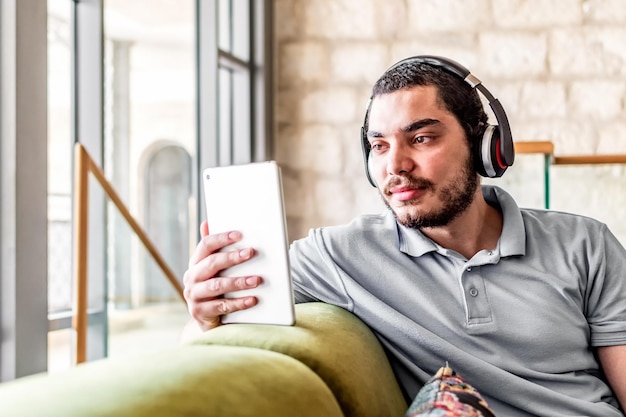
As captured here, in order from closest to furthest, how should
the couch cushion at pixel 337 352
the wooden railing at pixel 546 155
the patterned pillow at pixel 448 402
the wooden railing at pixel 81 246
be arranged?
the patterned pillow at pixel 448 402
the couch cushion at pixel 337 352
the wooden railing at pixel 81 246
the wooden railing at pixel 546 155

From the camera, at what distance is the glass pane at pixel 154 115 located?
3975mm

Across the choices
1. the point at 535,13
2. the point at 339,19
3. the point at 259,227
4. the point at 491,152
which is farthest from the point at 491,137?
the point at 339,19

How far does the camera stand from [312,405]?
0.96m

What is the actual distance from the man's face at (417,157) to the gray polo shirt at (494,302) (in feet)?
0.22

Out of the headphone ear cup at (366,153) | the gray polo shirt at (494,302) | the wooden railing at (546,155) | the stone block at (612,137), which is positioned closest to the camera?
the gray polo shirt at (494,302)

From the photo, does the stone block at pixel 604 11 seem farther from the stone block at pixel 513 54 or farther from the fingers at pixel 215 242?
the fingers at pixel 215 242

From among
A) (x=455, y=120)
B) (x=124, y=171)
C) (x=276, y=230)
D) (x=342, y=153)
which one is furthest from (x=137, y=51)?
(x=276, y=230)

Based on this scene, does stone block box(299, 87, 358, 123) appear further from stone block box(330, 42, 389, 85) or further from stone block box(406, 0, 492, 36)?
stone block box(406, 0, 492, 36)

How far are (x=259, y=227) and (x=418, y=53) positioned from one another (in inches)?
116

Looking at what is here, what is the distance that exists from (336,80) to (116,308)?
2177 mm

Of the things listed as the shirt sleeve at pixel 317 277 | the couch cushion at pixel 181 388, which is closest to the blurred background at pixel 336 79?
the shirt sleeve at pixel 317 277

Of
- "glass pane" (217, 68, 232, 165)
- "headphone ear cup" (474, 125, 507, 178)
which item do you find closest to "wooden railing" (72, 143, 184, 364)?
"headphone ear cup" (474, 125, 507, 178)

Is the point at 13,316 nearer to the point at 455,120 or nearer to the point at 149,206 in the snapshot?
the point at 455,120

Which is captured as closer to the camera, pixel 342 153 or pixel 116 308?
pixel 116 308
